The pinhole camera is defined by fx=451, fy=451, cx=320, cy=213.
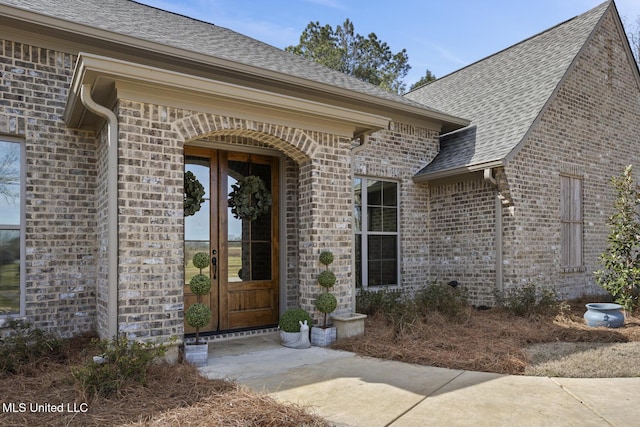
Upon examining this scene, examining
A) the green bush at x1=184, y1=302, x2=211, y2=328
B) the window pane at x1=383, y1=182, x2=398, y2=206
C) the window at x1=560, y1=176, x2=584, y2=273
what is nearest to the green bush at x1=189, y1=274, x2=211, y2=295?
the green bush at x1=184, y1=302, x2=211, y2=328

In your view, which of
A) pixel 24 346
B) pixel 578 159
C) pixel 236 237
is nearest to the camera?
pixel 24 346

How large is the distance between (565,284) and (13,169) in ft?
31.4

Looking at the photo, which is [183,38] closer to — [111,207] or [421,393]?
[111,207]

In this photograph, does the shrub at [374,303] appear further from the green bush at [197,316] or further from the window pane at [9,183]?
the window pane at [9,183]

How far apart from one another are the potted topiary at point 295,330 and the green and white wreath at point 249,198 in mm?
1670

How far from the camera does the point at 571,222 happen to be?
30.7 ft

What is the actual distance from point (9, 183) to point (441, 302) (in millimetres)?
6239

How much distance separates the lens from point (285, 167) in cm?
701

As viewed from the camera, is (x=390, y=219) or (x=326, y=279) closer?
(x=326, y=279)

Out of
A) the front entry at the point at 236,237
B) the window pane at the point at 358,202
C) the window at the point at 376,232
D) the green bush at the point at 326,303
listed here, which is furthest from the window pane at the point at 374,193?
the green bush at the point at 326,303

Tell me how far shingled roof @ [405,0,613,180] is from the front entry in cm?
364

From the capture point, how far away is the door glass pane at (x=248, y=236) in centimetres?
661

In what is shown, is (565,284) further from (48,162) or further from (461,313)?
(48,162)

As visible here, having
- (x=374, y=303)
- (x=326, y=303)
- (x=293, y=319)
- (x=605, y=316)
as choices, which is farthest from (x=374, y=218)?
(x=605, y=316)
